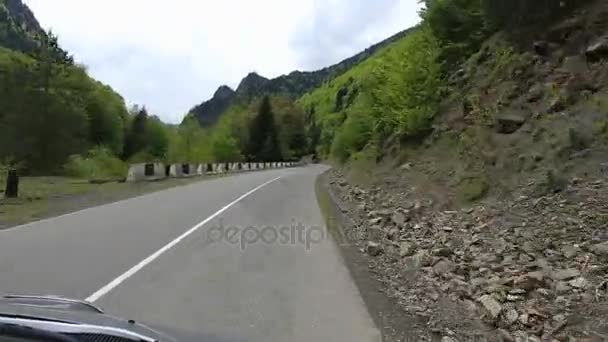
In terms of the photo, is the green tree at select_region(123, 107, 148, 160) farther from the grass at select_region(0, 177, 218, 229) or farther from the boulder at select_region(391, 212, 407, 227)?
the boulder at select_region(391, 212, 407, 227)

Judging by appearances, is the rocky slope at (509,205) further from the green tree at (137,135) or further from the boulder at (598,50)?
the green tree at (137,135)

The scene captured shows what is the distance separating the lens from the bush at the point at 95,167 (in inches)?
1508

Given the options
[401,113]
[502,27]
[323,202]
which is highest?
[502,27]

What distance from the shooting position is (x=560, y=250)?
259 inches

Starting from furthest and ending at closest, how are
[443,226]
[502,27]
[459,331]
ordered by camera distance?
[502,27], [443,226], [459,331]

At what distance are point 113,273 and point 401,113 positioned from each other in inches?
594

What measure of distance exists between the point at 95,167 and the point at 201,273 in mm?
39738

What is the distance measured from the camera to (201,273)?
7484mm

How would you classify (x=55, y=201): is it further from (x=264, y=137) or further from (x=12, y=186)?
(x=264, y=137)

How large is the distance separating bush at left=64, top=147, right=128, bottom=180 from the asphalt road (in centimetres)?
2376

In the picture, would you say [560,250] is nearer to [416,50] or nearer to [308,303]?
[308,303]

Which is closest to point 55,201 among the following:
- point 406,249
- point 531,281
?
point 406,249

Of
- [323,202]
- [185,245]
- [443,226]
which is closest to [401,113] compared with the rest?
[323,202]
